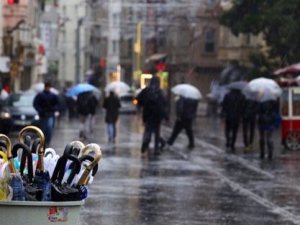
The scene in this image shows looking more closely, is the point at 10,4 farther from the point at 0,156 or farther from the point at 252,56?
the point at 0,156

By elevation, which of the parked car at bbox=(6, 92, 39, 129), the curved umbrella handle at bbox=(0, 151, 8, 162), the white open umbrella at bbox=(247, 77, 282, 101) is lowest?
the parked car at bbox=(6, 92, 39, 129)

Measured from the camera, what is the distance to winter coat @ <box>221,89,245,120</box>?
31.0 m

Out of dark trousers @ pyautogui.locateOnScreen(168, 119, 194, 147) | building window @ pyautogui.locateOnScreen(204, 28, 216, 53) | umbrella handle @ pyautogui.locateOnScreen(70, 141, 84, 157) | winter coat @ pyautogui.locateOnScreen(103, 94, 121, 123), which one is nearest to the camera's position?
umbrella handle @ pyautogui.locateOnScreen(70, 141, 84, 157)

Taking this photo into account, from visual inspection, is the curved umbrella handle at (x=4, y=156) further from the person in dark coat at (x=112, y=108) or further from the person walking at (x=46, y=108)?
the person in dark coat at (x=112, y=108)

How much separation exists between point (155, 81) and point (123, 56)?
8749cm

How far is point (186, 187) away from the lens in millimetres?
18656

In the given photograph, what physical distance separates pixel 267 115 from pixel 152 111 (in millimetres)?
2895

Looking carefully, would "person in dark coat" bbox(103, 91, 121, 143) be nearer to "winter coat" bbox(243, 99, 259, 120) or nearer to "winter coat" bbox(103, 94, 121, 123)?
"winter coat" bbox(103, 94, 121, 123)

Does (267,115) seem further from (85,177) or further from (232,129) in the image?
(85,177)

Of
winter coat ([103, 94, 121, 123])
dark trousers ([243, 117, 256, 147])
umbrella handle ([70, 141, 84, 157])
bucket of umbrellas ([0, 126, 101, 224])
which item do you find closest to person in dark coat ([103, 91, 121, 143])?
winter coat ([103, 94, 121, 123])

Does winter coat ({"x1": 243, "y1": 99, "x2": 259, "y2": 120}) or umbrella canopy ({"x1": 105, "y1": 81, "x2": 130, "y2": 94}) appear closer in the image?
winter coat ({"x1": 243, "y1": 99, "x2": 259, "y2": 120})

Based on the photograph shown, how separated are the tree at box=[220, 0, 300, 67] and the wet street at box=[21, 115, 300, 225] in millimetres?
11520

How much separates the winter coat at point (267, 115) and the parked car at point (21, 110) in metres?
12.8

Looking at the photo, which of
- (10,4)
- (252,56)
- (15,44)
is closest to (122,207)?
(252,56)
